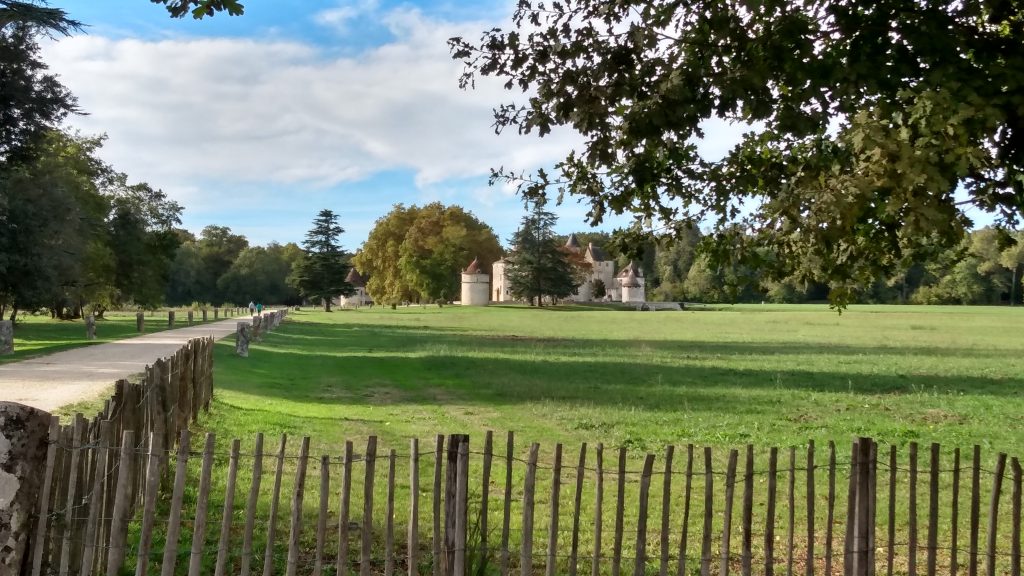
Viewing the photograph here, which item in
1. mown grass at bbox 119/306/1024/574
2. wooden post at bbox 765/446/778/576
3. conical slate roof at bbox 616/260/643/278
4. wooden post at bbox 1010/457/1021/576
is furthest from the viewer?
conical slate roof at bbox 616/260/643/278

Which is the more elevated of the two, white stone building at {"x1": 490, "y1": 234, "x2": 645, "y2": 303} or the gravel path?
white stone building at {"x1": 490, "y1": 234, "x2": 645, "y2": 303}

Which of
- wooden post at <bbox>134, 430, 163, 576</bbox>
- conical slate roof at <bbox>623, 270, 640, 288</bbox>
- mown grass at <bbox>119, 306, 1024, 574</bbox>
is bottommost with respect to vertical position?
mown grass at <bbox>119, 306, 1024, 574</bbox>

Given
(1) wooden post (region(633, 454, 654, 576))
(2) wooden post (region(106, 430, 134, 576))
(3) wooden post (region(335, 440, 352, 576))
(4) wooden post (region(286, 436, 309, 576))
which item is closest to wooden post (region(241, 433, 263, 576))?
(4) wooden post (region(286, 436, 309, 576))

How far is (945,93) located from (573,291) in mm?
95700

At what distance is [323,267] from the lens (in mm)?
88438

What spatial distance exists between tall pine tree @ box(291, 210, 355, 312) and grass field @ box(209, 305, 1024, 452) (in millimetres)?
53584

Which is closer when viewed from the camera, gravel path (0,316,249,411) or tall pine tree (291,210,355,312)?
gravel path (0,316,249,411)

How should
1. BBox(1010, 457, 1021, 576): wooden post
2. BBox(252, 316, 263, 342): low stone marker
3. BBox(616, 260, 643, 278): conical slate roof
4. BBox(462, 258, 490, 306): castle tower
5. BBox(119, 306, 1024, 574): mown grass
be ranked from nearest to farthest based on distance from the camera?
BBox(1010, 457, 1021, 576): wooden post
BBox(119, 306, 1024, 574): mown grass
BBox(252, 316, 263, 342): low stone marker
BBox(462, 258, 490, 306): castle tower
BBox(616, 260, 643, 278): conical slate roof

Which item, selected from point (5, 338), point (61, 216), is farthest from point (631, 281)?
point (5, 338)

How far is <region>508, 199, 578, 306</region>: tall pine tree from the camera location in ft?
317

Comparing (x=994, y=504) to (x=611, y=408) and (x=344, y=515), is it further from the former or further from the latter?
(x=611, y=408)

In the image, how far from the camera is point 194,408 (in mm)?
12562

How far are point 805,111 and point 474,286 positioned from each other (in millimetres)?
102184

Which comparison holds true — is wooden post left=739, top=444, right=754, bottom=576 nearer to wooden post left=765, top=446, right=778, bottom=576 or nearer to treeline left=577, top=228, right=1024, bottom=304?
wooden post left=765, top=446, right=778, bottom=576
